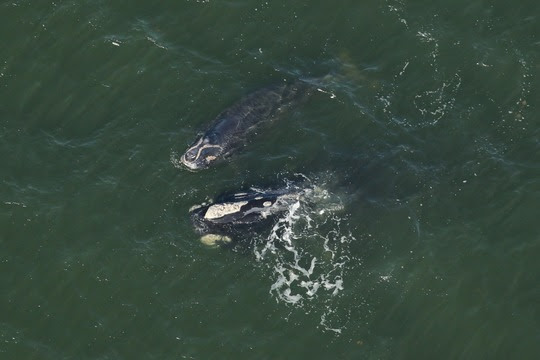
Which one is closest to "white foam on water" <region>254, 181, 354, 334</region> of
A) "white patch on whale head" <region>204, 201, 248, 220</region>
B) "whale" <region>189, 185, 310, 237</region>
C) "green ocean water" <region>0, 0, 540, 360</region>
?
"green ocean water" <region>0, 0, 540, 360</region>

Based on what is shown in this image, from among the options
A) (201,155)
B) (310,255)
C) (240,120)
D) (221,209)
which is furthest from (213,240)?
(240,120)

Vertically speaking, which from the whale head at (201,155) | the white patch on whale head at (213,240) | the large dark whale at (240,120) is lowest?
the white patch on whale head at (213,240)

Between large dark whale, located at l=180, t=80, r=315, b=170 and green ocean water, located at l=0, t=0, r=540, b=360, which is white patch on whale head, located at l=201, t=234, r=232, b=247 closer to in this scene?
green ocean water, located at l=0, t=0, r=540, b=360

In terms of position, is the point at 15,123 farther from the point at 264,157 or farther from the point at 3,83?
the point at 264,157

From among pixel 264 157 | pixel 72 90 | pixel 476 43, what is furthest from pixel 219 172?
pixel 476 43

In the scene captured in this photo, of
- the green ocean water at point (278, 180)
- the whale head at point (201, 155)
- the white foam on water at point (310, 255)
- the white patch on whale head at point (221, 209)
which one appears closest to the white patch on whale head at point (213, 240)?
the green ocean water at point (278, 180)

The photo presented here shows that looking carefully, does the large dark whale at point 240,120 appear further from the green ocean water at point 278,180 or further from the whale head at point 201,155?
the green ocean water at point 278,180
